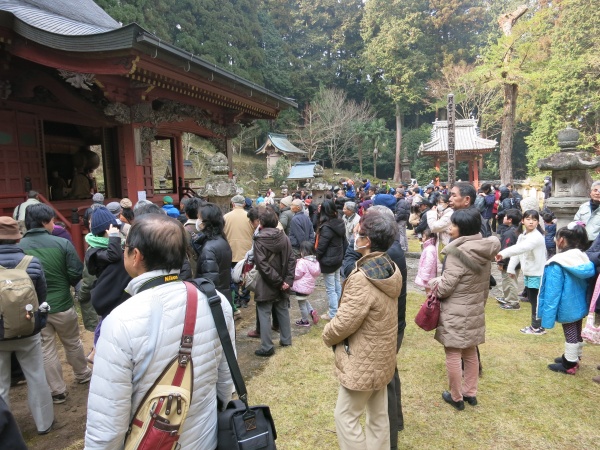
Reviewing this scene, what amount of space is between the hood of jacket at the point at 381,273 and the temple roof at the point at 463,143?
2256cm

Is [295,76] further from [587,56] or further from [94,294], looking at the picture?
[94,294]

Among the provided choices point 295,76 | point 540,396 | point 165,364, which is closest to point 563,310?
point 540,396

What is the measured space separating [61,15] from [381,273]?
8.16 m

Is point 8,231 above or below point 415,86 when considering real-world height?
below

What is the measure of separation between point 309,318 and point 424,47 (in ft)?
127

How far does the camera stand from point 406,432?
286 cm

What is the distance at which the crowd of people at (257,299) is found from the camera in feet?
4.36

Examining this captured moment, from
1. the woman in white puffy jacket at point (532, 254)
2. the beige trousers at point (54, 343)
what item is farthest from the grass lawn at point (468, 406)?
the beige trousers at point (54, 343)

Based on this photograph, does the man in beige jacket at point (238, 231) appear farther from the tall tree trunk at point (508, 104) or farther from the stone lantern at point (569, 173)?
the tall tree trunk at point (508, 104)

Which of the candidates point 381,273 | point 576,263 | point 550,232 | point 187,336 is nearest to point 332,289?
point 576,263

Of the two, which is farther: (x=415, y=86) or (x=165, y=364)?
(x=415, y=86)

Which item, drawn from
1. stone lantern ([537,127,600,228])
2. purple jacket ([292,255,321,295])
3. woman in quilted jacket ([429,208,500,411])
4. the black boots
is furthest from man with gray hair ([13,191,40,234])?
stone lantern ([537,127,600,228])

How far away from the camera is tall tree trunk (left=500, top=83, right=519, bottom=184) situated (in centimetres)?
1792

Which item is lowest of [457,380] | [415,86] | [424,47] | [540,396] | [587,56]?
[540,396]
